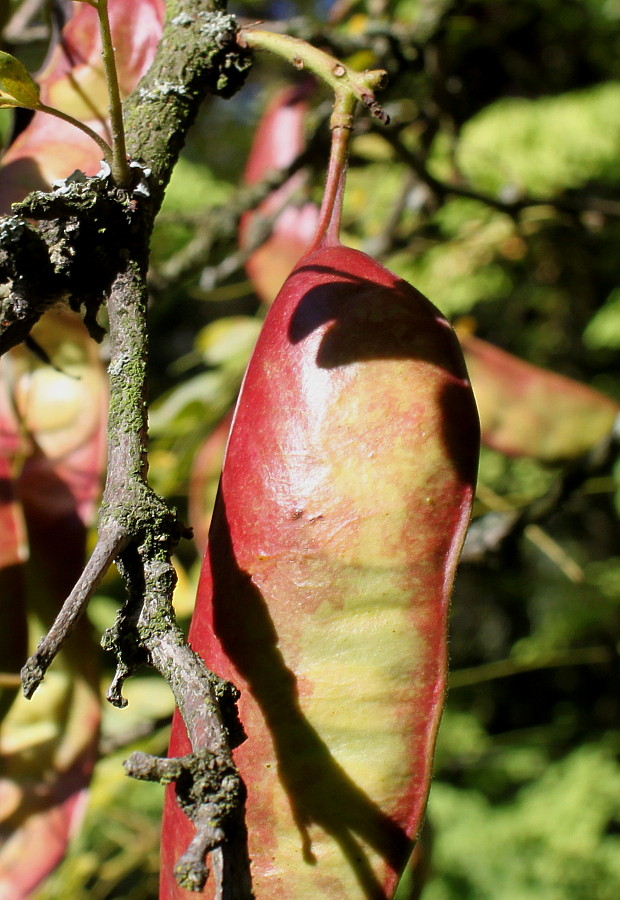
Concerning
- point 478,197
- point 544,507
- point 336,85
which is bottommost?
point 544,507

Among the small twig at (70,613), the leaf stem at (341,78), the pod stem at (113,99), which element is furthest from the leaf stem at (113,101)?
the small twig at (70,613)

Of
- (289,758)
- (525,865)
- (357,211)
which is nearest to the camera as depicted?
(289,758)

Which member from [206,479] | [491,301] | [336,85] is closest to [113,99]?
[336,85]

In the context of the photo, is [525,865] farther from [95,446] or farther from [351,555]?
[351,555]

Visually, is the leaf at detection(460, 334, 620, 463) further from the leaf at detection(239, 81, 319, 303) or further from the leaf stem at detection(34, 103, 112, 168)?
the leaf stem at detection(34, 103, 112, 168)

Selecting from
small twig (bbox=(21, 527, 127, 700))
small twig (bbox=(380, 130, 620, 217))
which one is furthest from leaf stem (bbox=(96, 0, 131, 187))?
small twig (bbox=(380, 130, 620, 217))

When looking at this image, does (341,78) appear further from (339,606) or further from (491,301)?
(491,301)

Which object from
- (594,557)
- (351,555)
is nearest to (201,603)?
(351,555)
